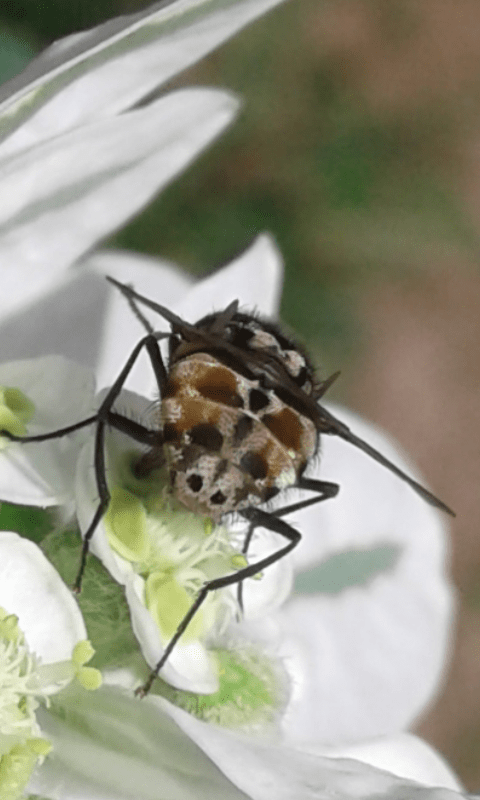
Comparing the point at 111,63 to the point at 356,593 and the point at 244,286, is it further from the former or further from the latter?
the point at 356,593

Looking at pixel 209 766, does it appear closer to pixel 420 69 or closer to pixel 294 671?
pixel 294 671

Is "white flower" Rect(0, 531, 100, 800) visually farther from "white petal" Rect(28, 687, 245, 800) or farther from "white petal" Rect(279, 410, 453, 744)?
"white petal" Rect(279, 410, 453, 744)

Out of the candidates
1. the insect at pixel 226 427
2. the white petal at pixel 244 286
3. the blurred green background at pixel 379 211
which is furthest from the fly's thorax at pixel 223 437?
the blurred green background at pixel 379 211

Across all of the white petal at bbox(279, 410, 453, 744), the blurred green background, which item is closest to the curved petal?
the white petal at bbox(279, 410, 453, 744)

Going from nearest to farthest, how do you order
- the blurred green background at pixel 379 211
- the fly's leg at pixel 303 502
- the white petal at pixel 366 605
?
the fly's leg at pixel 303 502
the white petal at pixel 366 605
the blurred green background at pixel 379 211

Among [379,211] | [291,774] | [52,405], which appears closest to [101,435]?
[52,405]

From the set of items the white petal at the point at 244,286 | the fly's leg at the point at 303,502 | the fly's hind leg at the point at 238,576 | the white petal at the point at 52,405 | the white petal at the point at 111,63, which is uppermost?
the white petal at the point at 111,63

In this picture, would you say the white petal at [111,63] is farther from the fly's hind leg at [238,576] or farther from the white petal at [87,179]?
the fly's hind leg at [238,576]
